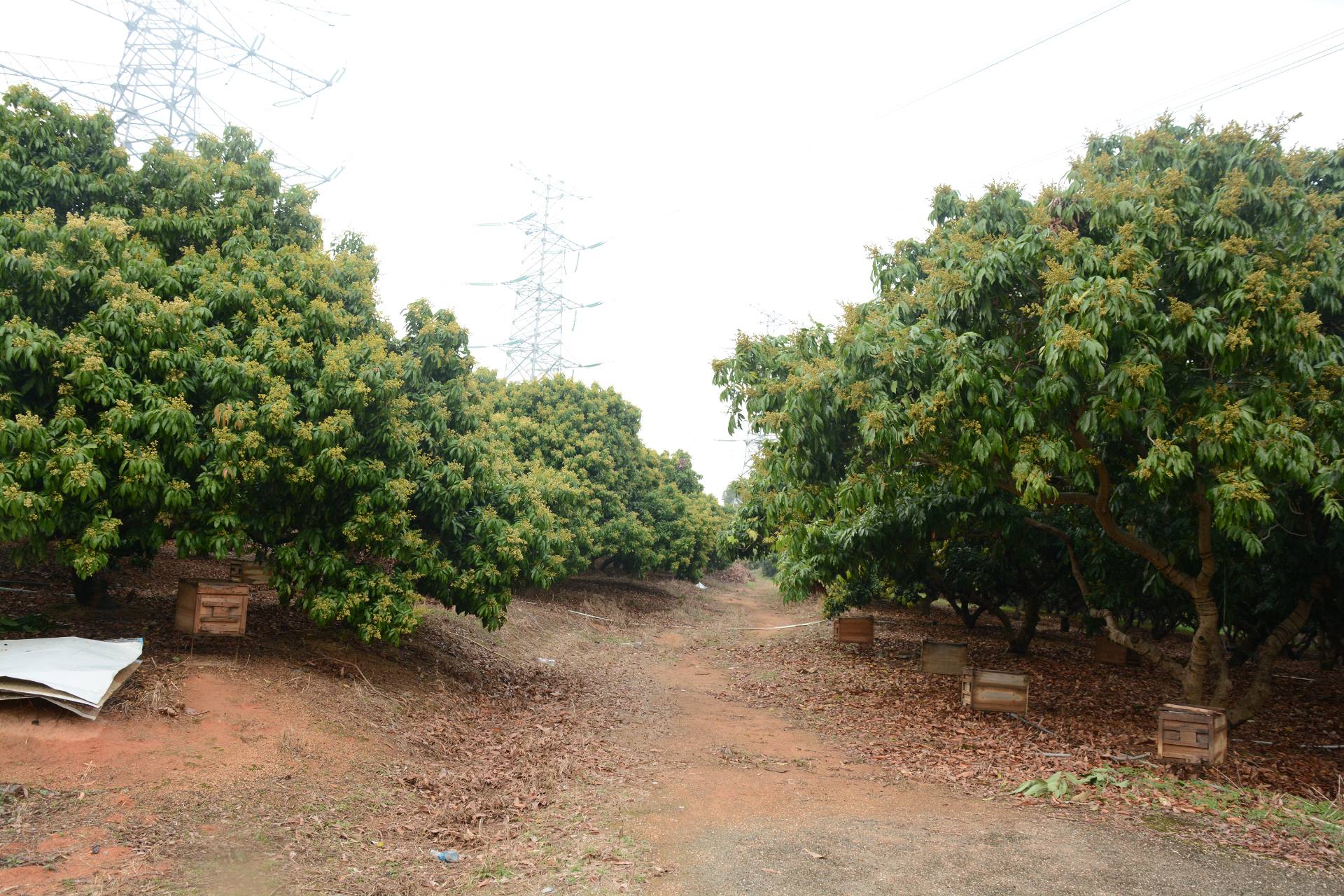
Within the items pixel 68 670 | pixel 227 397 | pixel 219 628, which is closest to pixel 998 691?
pixel 219 628

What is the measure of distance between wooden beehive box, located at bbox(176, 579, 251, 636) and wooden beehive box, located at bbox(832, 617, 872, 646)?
506 inches

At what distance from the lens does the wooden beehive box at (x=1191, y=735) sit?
804 cm

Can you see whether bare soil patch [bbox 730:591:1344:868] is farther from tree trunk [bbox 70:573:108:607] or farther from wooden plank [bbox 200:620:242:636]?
tree trunk [bbox 70:573:108:607]

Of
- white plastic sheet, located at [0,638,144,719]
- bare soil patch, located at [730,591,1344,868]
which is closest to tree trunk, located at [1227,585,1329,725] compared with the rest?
bare soil patch, located at [730,591,1344,868]

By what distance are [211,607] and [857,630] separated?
13.3 metres

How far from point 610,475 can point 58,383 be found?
54.1ft

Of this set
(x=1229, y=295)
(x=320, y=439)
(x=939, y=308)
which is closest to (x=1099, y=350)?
(x=1229, y=295)

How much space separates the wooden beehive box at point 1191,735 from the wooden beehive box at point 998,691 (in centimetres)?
241

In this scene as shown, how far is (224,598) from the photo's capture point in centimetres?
905

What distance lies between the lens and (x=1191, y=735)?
8133 millimetres

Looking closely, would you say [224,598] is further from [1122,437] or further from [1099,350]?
[1122,437]

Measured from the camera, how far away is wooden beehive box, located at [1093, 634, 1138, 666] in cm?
1583

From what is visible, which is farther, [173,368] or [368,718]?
[368,718]

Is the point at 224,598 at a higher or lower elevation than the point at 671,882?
higher
